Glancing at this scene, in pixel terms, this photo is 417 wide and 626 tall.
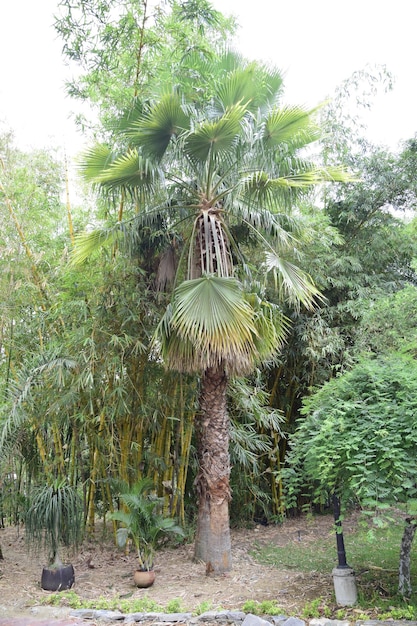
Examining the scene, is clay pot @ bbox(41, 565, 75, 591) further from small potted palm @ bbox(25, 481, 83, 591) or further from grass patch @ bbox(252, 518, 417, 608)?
grass patch @ bbox(252, 518, 417, 608)

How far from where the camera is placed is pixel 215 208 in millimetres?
4875

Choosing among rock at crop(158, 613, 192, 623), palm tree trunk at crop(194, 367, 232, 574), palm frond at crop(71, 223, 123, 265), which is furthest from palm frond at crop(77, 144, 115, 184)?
rock at crop(158, 613, 192, 623)

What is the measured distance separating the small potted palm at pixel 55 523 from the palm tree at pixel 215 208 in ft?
3.73

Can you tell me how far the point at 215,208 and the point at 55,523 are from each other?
9.74 ft

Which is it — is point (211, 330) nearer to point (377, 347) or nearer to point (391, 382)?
point (391, 382)

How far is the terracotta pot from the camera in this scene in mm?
4301

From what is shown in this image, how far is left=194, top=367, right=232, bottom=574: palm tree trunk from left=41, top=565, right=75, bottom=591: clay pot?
1161 millimetres

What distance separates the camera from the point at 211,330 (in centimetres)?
401

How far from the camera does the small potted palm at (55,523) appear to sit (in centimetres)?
409

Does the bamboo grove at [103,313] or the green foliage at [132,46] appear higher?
the green foliage at [132,46]

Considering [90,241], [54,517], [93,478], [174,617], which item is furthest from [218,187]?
[174,617]

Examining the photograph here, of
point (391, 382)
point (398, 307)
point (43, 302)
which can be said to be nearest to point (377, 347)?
point (398, 307)

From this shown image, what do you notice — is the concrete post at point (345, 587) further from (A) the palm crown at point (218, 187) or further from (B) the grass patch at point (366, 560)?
(A) the palm crown at point (218, 187)

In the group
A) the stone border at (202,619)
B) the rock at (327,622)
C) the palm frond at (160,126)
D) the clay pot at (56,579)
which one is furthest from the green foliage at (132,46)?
the rock at (327,622)
